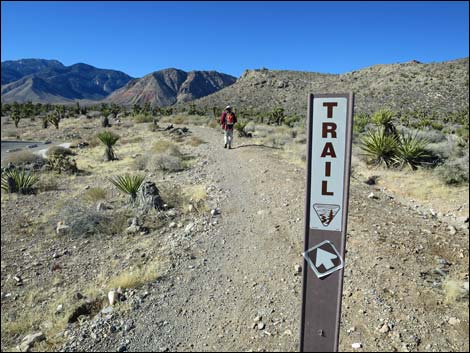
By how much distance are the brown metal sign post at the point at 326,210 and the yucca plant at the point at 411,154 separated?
927 cm

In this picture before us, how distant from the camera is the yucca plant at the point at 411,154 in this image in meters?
10.6

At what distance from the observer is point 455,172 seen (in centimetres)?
896

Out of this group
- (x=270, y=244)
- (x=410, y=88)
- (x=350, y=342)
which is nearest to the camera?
(x=350, y=342)

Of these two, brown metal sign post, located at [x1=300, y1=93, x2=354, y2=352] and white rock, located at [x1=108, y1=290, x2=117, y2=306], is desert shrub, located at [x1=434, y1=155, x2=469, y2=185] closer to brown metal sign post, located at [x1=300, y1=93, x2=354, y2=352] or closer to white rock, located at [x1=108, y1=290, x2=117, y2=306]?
brown metal sign post, located at [x1=300, y1=93, x2=354, y2=352]

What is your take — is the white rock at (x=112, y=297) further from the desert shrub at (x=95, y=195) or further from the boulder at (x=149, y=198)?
the desert shrub at (x=95, y=195)

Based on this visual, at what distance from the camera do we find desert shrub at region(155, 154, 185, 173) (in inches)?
470

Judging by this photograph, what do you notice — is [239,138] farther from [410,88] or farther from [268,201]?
[410,88]

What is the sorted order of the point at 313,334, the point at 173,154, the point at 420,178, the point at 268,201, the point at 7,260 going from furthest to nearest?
the point at 173,154 < the point at 420,178 < the point at 268,201 < the point at 7,260 < the point at 313,334

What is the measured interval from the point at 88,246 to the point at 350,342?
5.15m

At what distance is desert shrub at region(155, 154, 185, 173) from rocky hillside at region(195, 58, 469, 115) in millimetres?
26816

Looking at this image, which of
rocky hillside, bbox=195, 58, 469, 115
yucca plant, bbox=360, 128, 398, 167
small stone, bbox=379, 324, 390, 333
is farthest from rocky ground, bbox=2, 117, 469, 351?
rocky hillside, bbox=195, 58, 469, 115

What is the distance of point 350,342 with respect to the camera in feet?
12.2

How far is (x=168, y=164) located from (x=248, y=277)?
301 inches

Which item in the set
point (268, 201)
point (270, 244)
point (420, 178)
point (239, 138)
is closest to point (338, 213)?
point (270, 244)
